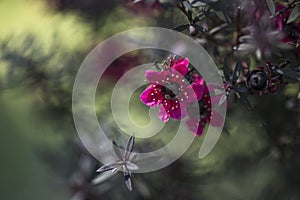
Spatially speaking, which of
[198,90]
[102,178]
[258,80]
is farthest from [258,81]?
[102,178]

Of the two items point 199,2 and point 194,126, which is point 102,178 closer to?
point 194,126

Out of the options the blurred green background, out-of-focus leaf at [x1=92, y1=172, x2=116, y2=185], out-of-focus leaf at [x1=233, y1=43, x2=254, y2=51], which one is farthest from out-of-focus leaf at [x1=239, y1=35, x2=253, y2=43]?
out-of-focus leaf at [x1=92, y1=172, x2=116, y2=185]

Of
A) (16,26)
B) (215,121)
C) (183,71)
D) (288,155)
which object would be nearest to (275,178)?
(288,155)

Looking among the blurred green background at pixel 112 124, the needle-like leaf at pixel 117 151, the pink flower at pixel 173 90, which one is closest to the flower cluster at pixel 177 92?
the pink flower at pixel 173 90

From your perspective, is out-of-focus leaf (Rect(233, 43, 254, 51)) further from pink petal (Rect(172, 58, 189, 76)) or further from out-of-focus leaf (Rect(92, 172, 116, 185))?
out-of-focus leaf (Rect(92, 172, 116, 185))

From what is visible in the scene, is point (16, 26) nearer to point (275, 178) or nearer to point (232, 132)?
point (232, 132)
